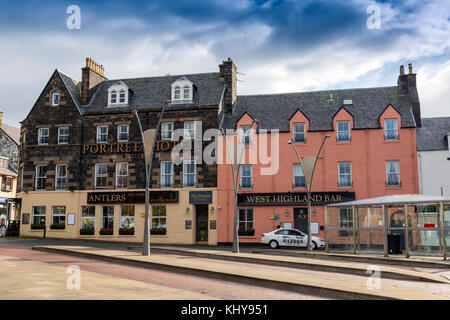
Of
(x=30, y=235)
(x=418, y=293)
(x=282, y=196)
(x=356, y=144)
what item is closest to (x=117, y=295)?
(x=418, y=293)

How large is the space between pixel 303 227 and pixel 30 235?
72.5 feet

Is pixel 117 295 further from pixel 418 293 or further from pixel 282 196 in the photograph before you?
pixel 282 196

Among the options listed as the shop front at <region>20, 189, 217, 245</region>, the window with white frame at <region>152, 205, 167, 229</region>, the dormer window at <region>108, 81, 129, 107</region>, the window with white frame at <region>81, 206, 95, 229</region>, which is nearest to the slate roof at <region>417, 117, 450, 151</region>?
the shop front at <region>20, 189, 217, 245</region>

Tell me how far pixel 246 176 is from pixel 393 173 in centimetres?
1082

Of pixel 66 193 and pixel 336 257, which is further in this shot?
pixel 66 193

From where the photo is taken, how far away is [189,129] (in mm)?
35312

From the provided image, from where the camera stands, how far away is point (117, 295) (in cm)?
1020

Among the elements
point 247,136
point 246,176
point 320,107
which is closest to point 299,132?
point 320,107

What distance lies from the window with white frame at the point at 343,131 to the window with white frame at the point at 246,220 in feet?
28.8

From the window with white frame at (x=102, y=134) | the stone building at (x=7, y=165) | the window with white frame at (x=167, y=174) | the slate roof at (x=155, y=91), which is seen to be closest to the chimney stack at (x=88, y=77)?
the slate roof at (x=155, y=91)

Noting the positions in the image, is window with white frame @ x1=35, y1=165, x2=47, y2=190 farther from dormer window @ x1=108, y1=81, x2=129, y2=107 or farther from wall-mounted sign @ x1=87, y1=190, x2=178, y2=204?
dormer window @ x1=108, y1=81, x2=129, y2=107

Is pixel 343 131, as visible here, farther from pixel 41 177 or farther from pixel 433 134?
pixel 41 177

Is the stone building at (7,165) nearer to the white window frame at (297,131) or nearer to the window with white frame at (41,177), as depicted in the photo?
the window with white frame at (41,177)

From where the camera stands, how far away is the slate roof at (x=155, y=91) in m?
36.7
